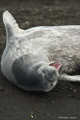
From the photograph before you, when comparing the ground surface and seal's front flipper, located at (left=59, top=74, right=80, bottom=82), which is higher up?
seal's front flipper, located at (left=59, top=74, right=80, bottom=82)

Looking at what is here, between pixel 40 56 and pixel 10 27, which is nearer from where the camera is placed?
pixel 40 56

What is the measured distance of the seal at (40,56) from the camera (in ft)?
11.0

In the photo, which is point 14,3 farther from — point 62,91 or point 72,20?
point 62,91

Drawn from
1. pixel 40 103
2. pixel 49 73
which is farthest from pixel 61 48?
pixel 40 103

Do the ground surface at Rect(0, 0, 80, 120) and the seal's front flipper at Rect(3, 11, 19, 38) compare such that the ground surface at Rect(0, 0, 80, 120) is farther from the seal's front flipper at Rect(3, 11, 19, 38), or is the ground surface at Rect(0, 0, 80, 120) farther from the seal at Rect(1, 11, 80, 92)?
the seal's front flipper at Rect(3, 11, 19, 38)

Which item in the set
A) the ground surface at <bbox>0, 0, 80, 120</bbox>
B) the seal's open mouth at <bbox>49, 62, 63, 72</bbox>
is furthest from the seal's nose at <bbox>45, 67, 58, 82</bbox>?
the ground surface at <bbox>0, 0, 80, 120</bbox>

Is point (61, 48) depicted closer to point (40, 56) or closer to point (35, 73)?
point (40, 56)

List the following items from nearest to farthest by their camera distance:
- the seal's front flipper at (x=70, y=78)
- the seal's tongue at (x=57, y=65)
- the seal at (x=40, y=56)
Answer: the seal at (x=40, y=56)
the seal's tongue at (x=57, y=65)
the seal's front flipper at (x=70, y=78)

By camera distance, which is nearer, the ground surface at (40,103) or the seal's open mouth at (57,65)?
the ground surface at (40,103)

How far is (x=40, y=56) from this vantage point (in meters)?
3.69

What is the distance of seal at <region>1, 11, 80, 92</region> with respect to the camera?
335cm

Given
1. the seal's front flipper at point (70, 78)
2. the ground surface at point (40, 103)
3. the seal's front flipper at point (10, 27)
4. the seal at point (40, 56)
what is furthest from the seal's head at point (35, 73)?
the seal's front flipper at point (10, 27)

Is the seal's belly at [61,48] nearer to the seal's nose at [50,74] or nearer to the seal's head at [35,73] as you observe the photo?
the seal's head at [35,73]

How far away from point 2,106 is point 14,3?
6.71 metres
